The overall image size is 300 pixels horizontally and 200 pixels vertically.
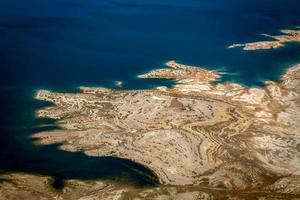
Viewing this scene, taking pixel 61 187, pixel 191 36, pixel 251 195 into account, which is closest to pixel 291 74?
pixel 191 36

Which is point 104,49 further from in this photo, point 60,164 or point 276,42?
point 60,164

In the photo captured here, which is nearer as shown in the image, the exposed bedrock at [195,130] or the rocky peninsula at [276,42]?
the exposed bedrock at [195,130]

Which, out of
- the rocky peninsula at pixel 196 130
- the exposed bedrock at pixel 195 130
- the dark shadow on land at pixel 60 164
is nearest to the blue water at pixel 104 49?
the dark shadow on land at pixel 60 164

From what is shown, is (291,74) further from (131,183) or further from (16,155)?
(16,155)

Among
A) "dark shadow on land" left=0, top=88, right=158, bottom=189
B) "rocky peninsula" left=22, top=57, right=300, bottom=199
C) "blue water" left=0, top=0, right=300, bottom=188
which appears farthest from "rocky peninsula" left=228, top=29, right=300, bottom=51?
"dark shadow on land" left=0, top=88, right=158, bottom=189

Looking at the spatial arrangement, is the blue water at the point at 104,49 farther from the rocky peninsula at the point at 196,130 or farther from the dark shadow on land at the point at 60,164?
the rocky peninsula at the point at 196,130

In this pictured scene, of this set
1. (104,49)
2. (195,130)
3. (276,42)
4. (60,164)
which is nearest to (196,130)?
(195,130)
